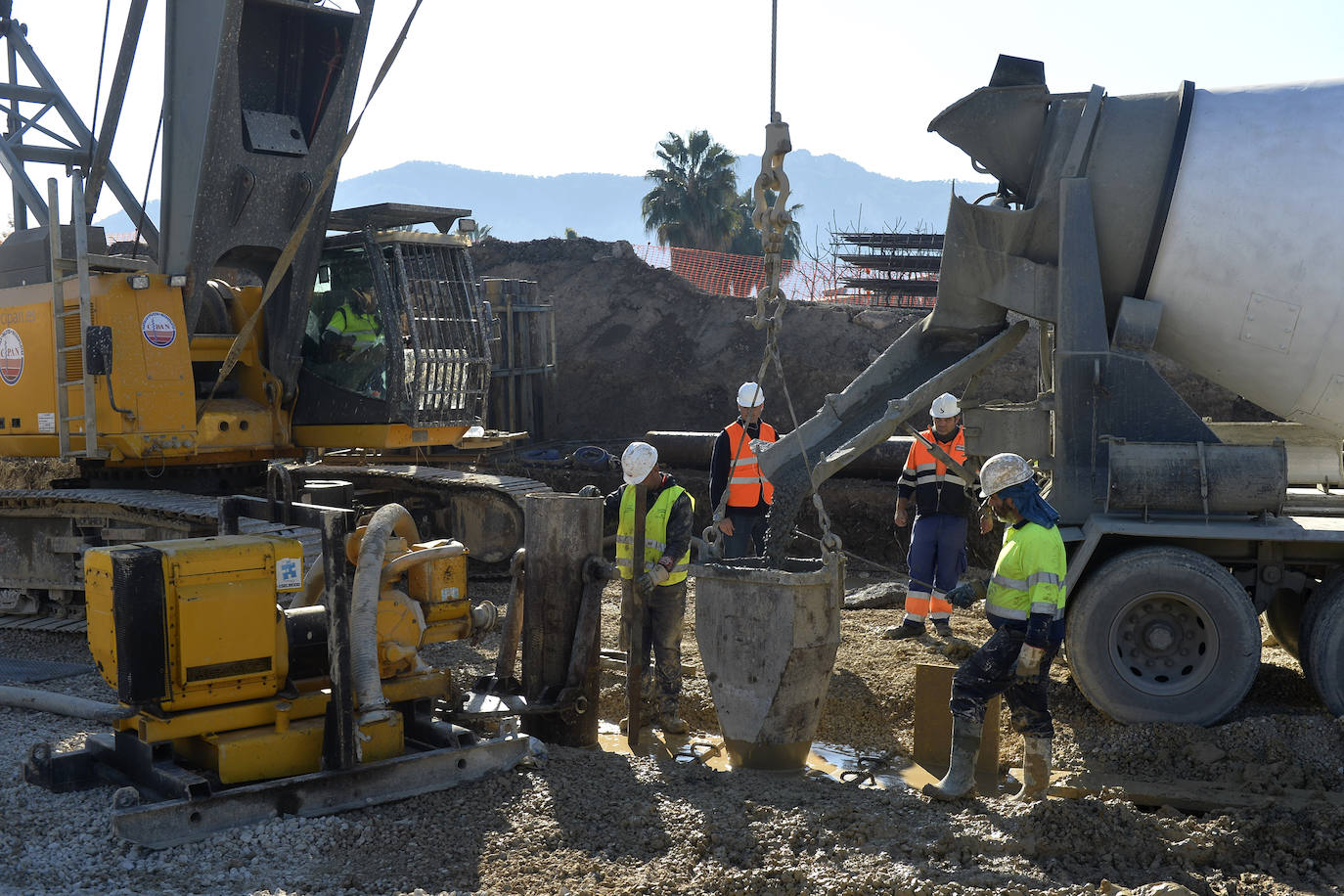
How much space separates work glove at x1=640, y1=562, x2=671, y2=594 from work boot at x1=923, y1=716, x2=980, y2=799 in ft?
6.17

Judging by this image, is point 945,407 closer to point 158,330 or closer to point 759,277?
point 158,330

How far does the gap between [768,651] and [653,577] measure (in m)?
0.93

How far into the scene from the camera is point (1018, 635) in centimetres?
584

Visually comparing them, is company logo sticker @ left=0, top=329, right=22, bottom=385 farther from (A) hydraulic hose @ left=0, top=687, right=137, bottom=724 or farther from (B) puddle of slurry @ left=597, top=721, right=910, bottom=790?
(B) puddle of slurry @ left=597, top=721, right=910, bottom=790

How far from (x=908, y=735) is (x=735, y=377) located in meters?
12.0

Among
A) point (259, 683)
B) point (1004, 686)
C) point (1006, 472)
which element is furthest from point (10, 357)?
point (1004, 686)

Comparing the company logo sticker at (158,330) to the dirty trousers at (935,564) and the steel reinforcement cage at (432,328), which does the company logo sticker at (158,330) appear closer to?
the steel reinforcement cage at (432,328)

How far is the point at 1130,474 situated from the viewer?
7.03 m

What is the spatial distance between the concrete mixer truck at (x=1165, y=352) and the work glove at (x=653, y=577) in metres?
0.91

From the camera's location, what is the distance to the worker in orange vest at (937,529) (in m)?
9.13

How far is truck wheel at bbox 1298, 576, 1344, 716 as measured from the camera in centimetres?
684

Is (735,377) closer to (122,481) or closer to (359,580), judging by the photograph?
(122,481)

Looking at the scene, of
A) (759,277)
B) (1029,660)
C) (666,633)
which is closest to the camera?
(1029,660)

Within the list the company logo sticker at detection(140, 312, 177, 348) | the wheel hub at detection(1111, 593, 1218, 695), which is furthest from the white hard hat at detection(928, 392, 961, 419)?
the company logo sticker at detection(140, 312, 177, 348)
